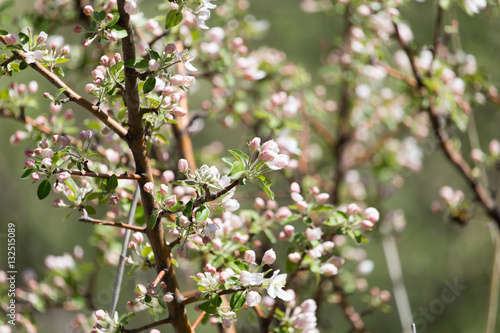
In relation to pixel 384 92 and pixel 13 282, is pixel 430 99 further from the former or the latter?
pixel 13 282

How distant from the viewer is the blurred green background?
9.25ft

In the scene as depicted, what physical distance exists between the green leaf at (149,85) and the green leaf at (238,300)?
11.5 inches

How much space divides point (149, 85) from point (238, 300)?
0.31m

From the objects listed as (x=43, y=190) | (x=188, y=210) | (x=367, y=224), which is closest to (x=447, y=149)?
(x=367, y=224)

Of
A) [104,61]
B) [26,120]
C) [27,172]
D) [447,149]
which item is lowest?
[447,149]

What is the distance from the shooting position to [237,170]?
0.71 metres

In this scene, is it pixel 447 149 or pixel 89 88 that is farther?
pixel 447 149

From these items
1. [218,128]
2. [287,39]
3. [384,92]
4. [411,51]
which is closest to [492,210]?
[411,51]

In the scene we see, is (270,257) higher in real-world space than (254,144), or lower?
lower

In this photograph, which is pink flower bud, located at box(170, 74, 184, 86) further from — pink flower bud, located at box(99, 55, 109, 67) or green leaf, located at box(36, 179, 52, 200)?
green leaf, located at box(36, 179, 52, 200)

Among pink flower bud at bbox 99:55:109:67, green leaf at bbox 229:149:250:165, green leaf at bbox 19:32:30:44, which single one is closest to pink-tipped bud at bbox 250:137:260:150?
green leaf at bbox 229:149:250:165

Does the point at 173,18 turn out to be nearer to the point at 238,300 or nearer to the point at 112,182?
the point at 112,182

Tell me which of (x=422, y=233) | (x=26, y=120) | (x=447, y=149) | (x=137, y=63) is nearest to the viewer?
(x=137, y=63)

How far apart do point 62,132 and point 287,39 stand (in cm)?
318
